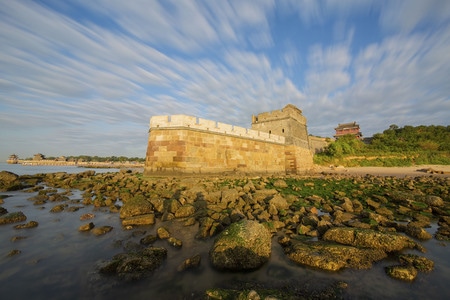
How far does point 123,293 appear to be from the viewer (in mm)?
2617

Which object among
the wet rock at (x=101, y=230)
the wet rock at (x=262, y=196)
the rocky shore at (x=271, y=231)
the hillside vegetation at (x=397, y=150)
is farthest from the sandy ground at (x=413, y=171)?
the wet rock at (x=101, y=230)

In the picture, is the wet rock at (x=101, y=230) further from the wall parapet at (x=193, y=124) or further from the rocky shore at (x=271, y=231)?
the wall parapet at (x=193, y=124)

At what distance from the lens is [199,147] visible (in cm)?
1312

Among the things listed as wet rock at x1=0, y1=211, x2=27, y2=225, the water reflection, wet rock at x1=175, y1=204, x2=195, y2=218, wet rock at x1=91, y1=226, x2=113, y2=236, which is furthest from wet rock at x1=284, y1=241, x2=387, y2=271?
wet rock at x1=0, y1=211, x2=27, y2=225

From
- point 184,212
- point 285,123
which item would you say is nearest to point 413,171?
point 285,123

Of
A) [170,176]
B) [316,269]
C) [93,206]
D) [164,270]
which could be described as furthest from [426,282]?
[170,176]

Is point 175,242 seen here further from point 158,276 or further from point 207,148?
point 207,148

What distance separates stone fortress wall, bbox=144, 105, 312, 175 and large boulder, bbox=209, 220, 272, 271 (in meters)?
9.15

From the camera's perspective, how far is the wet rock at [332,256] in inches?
129

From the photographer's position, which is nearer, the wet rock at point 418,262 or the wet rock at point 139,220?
the wet rock at point 418,262

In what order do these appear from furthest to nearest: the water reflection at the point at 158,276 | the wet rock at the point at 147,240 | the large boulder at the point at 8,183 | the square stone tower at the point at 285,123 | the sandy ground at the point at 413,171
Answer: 1. the square stone tower at the point at 285,123
2. the sandy ground at the point at 413,171
3. the large boulder at the point at 8,183
4. the wet rock at the point at 147,240
5. the water reflection at the point at 158,276

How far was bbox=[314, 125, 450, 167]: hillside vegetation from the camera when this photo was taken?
27.0 m

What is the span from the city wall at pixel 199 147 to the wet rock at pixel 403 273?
10646 millimetres

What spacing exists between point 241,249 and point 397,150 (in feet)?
124
